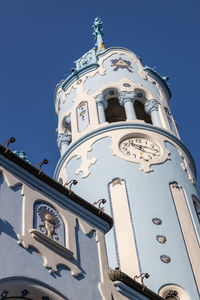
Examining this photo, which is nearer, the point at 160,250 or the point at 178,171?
the point at 160,250

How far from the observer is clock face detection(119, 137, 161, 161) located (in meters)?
17.1

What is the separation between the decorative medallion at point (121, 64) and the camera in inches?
859

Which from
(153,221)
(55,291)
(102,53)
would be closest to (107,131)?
(153,221)

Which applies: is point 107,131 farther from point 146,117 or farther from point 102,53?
point 102,53

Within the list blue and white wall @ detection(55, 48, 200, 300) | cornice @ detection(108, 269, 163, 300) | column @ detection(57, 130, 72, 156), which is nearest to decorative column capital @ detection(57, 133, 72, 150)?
column @ detection(57, 130, 72, 156)

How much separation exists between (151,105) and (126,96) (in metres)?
0.92

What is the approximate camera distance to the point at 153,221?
14.8 m

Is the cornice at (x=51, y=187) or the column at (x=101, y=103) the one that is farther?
the column at (x=101, y=103)

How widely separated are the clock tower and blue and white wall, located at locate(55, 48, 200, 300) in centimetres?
3

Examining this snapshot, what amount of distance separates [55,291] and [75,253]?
1.16 m

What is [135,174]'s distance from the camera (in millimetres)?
16219

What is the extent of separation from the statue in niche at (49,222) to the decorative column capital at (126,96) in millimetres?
9950

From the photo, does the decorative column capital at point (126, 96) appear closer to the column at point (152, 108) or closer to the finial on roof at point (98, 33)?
the column at point (152, 108)

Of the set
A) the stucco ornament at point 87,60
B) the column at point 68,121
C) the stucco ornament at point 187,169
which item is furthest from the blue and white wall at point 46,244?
the stucco ornament at point 87,60
